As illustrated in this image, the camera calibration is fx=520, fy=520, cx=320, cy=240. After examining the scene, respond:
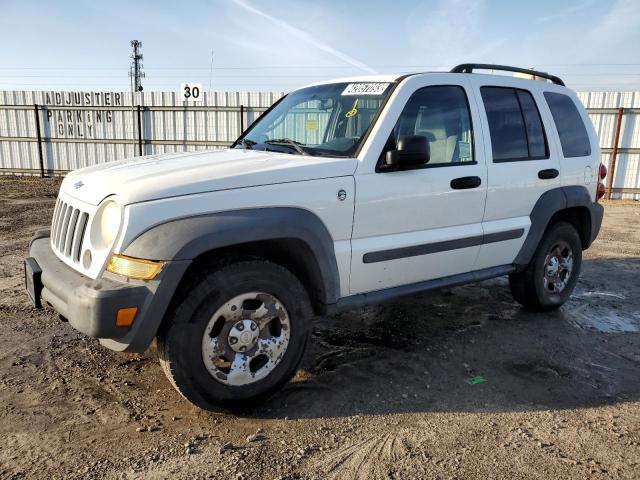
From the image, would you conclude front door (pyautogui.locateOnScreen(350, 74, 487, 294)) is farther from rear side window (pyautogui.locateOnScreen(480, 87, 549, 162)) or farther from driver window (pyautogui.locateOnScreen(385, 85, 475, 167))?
rear side window (pyautogui.locateOnScreen(480, 87, 549, 162))

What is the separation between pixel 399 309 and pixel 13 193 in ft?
36.9

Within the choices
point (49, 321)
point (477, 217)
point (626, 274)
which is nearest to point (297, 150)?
point (477, 217)

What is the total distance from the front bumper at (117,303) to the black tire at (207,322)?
14 centimetres

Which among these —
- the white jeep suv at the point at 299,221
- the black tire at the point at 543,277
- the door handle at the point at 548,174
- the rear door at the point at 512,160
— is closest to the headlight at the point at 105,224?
the white jeep suv at the point at 299,221

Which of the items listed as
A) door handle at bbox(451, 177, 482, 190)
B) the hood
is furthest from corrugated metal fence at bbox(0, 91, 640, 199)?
the hood

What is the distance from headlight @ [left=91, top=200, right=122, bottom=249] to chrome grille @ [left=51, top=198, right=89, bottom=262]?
0.15m

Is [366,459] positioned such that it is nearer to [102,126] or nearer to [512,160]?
[512,160]

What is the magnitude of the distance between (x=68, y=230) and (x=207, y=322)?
1.07 meters

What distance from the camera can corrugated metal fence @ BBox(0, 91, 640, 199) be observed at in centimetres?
1502

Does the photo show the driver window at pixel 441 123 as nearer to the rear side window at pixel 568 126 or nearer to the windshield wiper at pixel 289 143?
the windshield wiper at pixel 289 143

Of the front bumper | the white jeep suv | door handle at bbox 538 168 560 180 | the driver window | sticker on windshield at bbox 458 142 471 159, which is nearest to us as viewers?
the front bumper

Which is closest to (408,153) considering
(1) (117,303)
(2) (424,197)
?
(2) (424,197)

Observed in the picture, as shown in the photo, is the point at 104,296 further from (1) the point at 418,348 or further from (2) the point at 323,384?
(1) the point at 418,348

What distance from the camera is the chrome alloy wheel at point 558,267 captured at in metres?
4.80
